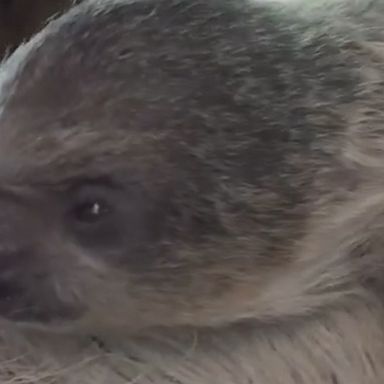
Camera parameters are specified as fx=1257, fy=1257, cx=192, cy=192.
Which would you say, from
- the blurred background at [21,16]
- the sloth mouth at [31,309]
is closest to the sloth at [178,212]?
the sloth mouth at [31,309]

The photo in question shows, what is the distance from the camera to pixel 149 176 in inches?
38.7

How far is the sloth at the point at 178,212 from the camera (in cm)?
99

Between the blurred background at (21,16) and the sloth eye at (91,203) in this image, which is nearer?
the sloth eye at (91,203)

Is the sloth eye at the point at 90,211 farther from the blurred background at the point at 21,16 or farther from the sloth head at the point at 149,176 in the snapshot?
the blurred background at the point at 21,16

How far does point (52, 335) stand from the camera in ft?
3.37

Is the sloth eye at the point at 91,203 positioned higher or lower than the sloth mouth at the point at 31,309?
higher

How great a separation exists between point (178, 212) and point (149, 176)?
0.04 m

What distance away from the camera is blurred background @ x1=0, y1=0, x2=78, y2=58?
203cm

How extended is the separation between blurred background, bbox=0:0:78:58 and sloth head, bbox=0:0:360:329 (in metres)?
1.02

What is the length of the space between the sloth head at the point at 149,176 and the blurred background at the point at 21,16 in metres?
1.02

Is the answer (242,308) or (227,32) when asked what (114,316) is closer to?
(242,308)

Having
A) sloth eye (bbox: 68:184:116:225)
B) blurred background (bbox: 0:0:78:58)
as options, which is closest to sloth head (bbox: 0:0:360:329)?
sloth eye (bbox: 68:184:116:225)

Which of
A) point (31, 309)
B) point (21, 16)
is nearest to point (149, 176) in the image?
point (31, 309)

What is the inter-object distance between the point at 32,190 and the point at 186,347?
18 centimetres
